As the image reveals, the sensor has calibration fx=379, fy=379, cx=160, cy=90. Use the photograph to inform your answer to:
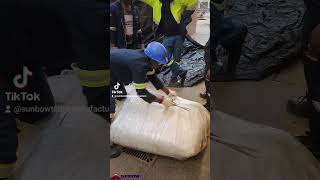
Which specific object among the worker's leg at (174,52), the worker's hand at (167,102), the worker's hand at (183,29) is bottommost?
the worker's hand at (167,102)

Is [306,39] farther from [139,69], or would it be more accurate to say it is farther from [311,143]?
[139,69]

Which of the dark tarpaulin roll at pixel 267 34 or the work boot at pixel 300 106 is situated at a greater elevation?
the dark tarpaulin roll at pixel 267 34

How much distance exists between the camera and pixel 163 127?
1.16 meters

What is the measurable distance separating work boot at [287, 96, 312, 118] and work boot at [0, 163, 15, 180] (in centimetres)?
93

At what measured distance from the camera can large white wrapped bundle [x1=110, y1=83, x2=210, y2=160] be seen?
45.6 inches

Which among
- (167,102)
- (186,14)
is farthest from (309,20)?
(167,102)

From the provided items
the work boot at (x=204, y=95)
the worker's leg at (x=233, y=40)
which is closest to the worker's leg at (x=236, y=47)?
the worker's leg at (x=233, y=40)

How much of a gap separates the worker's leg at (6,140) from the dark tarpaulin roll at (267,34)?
69cm

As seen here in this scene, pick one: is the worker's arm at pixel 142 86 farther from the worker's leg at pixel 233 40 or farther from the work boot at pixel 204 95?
the worker's leg at pixel 233 40

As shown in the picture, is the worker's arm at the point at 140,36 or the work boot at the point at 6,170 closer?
the worker's arm at the point at 140,36

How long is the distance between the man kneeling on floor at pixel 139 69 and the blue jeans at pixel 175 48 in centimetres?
2

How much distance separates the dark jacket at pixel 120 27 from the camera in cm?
113

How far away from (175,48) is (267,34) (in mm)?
300

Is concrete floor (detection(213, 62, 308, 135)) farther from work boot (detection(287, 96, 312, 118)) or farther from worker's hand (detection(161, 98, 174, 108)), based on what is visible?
worker's hand (detection(161, 98, 174, 108))
